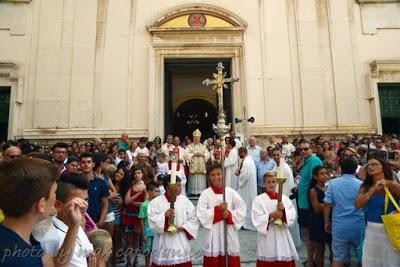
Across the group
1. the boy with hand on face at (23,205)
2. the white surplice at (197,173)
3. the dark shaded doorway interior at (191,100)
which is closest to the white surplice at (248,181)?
the white surplice at (197,173)

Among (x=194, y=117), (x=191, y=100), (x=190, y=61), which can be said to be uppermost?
(x=190, y=61)

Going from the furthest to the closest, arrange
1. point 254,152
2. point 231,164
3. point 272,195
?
point 254,152, point 231,164, point 272,195

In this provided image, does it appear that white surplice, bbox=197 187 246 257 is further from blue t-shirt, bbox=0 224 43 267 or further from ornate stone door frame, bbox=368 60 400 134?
ornate stone door frame, bbox=368 60 400 134

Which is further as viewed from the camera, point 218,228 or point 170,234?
point 218,228

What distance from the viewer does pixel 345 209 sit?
14.2 ft

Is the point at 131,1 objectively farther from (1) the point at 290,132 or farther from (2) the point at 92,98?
(1) the point at 290,132

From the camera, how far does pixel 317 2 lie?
14.3 m

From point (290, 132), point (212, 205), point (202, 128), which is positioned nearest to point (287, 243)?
point (212, 205)

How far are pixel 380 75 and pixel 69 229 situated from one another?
14907 millimetres

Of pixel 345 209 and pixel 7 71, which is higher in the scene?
pixel 7 71

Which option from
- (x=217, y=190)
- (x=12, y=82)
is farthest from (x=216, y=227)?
(x=12, y=82)

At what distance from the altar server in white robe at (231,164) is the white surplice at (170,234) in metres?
4.36

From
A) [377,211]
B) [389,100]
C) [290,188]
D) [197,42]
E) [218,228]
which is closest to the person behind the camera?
[377,211]

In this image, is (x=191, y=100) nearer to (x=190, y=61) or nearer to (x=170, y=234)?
(x=190, y=61)
